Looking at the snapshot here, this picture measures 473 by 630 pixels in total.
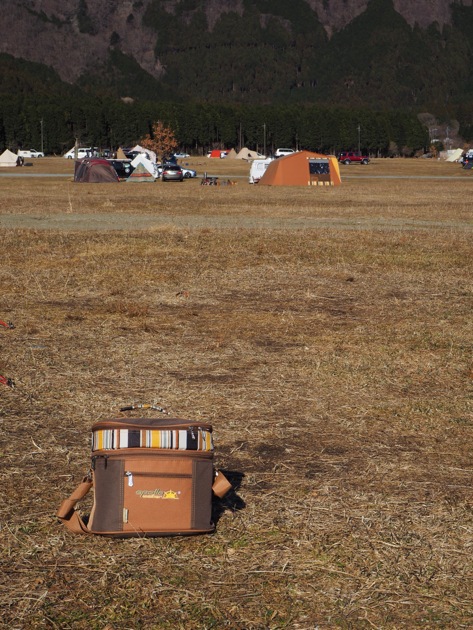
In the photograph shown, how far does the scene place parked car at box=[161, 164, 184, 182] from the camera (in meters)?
67.8

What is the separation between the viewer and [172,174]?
2672 inches

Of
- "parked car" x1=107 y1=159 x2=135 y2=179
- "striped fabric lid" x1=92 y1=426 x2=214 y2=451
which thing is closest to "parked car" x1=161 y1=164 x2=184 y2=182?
"parked car" x1=107 y1=159 x2=135 y2=179

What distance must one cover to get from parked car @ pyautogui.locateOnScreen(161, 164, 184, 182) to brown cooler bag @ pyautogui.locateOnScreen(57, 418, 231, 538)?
62929 mm

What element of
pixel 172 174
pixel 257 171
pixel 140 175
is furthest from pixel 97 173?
pixel 257 171

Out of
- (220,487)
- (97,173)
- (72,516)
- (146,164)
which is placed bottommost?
(72,516)

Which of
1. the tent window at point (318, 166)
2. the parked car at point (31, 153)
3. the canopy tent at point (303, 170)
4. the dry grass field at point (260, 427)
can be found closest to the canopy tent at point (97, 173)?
the canopy tent at point (303, 170)

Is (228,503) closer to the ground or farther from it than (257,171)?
closer to the ground

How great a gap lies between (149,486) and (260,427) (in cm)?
223

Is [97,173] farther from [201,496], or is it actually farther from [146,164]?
[201,496]

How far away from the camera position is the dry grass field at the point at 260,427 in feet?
16.3

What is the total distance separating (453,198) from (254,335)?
3548cm

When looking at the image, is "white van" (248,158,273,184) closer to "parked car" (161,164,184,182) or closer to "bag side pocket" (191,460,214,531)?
"parked car" (161,164,184,182)

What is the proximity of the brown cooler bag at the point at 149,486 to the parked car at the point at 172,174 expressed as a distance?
62.9 m

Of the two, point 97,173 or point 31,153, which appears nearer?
point 97,173
